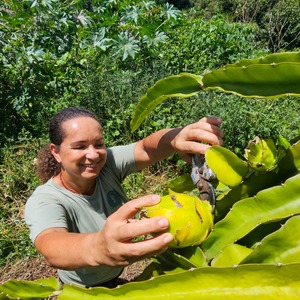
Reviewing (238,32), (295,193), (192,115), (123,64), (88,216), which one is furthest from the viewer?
(238,32)

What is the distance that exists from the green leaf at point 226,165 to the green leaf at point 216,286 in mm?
194

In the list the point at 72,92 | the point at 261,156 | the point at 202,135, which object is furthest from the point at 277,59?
the point at 72,92

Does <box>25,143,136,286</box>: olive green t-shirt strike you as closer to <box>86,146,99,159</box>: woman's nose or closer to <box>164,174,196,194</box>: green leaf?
<box>86,146,99,159</box>: woman's nose

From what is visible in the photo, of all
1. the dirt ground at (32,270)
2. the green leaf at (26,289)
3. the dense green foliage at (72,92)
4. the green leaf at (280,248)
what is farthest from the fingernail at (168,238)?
the dense green foliage at (72,92)

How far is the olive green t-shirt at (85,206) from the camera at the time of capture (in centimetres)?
120

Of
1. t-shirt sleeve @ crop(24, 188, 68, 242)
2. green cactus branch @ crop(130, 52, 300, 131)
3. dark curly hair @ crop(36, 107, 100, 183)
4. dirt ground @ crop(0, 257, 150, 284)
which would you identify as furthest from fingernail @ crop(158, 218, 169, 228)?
dirt ground @ crop(0, 257, 150, 284)

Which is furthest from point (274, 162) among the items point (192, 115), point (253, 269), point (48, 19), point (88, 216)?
point (48, 19)

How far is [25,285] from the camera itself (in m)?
0.68

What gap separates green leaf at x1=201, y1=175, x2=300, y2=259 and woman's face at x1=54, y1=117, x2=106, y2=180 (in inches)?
32.1

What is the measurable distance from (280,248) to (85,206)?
1002 mm

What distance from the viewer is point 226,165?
0.68 m

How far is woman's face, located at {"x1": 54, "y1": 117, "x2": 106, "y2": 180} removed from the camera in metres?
1.41

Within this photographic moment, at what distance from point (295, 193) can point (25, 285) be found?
1.52ft

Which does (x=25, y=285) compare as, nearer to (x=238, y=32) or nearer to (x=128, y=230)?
(x=128, y=230)
